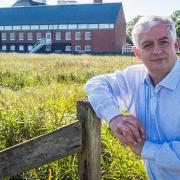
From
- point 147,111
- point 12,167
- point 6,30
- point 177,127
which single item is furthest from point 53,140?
point 6,30

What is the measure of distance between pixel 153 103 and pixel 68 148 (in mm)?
635

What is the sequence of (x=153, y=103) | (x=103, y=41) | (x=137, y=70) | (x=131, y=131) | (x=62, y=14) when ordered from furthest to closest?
→ (x=62, y=14) < (x=103, y=41) < (x=137, y=70) < (x=153, y=103) < (x=131, y=131)

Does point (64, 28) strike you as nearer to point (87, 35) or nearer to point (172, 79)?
point (87, 35)

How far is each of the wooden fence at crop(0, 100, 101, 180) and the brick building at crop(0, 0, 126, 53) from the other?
56448 mm

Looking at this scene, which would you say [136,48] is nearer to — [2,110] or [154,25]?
[154,25]

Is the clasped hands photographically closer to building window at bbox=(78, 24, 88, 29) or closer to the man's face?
the man's face

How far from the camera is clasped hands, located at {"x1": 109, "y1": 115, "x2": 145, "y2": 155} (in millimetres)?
2068

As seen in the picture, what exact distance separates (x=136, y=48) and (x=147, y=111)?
1.28 ft

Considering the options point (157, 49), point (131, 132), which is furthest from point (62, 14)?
point (131, 132)

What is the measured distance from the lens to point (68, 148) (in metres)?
2.48

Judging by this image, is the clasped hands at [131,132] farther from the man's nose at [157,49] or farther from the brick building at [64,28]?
the brick building at [64,28]

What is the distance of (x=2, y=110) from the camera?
513 cm

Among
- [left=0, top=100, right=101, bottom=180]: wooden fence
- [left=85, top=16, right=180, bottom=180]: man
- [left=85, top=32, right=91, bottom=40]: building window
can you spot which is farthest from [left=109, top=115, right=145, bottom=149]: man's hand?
[left=85, top=32, right=91, bottom=40]: building window

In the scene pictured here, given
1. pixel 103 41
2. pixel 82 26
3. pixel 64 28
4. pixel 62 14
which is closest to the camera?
pixel 103 41
